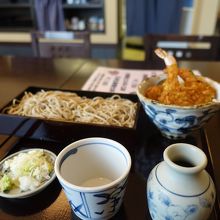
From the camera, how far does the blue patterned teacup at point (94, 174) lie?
40 centimetres

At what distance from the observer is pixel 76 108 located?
2.38 feet

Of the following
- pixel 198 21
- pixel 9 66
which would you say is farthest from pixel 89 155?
pixel 198 21

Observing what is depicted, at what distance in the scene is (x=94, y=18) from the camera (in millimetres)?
2834

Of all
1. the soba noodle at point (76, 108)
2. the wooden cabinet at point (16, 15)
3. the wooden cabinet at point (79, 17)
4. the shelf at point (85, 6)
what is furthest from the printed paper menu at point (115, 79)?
the wooden cabinet at point (16, 15)

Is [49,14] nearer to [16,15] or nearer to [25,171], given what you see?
[16,15]

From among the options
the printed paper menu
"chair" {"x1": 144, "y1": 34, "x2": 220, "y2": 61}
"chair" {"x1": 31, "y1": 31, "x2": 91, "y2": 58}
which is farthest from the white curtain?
the printed paper menu

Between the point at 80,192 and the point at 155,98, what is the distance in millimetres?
333

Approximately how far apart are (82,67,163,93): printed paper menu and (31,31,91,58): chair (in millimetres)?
296

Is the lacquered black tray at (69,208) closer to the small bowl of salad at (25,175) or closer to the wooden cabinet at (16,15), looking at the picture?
the small bowl of salad at (25,175)

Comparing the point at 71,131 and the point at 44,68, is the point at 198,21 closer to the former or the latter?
the point at 44,68

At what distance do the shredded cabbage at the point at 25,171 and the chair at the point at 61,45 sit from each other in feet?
3.28

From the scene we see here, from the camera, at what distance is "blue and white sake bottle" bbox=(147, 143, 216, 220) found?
37cm

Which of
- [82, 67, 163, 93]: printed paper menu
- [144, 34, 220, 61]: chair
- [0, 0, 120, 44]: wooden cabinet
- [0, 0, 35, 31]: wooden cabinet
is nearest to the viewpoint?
[82, 67, 163, 93]: printed paper menu

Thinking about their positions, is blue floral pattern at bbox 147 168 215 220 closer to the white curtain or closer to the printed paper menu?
the printed paper menu
